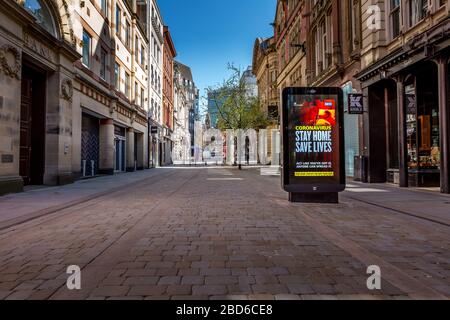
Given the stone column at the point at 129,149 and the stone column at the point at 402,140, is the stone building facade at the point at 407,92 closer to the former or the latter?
the stone column at the point at 402,140

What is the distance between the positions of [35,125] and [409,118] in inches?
599

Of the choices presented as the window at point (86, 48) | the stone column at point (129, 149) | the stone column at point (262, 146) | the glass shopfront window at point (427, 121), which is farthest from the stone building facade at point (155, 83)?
the glass shopfront window at point (427, 121)

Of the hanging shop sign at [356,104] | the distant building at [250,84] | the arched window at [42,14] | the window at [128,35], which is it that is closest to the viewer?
the arched window at [42,14]

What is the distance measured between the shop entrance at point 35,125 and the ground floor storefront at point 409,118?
14.2 meters

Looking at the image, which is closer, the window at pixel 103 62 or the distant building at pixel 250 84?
the window at pixel 103 62

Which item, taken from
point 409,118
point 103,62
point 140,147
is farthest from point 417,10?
point 140,147

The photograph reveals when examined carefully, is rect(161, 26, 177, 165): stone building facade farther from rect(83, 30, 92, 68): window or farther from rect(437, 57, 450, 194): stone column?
rect(437, 57, 450, 194): stone column

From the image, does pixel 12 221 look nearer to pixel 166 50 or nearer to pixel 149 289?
pixel 149 289

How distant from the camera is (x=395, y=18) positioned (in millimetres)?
13906

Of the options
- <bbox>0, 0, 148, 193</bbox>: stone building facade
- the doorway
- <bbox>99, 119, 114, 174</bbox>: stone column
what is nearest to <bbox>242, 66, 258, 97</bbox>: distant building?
<bbox>0, 0, 148, 193</bbox>: stone building facade

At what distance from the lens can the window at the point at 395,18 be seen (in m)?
13.7

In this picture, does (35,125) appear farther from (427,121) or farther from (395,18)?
(395,18)

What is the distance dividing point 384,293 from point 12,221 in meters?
6.37
